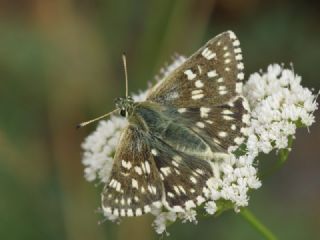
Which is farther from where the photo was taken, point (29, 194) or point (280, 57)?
point (280, 57)

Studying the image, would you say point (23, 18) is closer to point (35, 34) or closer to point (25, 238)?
point (35, 34)

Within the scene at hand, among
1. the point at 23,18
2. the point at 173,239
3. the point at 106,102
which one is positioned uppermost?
the point at 23,18

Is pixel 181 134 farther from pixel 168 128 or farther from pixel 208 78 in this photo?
pixel 208 78

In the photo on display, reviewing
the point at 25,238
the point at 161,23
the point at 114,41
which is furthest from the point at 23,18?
the point at 25,238

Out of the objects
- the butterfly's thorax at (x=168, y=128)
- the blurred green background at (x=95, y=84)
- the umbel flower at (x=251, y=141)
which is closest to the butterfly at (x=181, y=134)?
the butterfly's thorax at (x=168, y=128)

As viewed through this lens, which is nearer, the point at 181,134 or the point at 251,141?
the point at 181,134

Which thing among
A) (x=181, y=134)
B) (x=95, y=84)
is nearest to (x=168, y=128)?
(x=181, y=134)

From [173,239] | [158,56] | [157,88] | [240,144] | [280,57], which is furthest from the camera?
[280,57]
